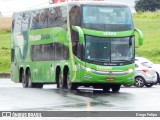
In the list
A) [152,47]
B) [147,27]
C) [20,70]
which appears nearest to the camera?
[20,70]

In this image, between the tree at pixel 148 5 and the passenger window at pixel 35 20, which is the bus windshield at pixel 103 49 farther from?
the tree at pixel 148 5

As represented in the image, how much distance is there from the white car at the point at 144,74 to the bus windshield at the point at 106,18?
8.13 meters

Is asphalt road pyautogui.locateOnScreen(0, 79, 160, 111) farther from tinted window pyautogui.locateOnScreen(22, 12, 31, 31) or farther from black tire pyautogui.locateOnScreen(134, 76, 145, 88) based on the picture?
black tire pyautogui.locateOnScreen(134, 76, 145, 88)

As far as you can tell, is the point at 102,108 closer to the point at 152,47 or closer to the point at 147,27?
the point at 152,47

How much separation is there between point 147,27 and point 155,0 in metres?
44.8

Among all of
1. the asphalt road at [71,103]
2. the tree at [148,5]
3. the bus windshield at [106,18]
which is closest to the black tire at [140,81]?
the bus windshield at [106,18]

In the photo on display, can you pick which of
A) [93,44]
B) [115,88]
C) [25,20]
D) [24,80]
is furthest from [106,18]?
[24,80]

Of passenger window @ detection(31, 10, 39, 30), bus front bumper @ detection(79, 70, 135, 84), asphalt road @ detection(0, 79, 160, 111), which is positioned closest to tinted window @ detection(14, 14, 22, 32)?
passenger window @ detection(31, 10, 39, 30)

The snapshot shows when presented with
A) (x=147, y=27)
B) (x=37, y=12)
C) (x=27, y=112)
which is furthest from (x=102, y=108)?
(x=147, y=27)

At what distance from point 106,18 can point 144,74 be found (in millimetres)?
8722

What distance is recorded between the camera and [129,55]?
31.3 m

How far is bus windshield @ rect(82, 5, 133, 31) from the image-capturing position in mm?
30984

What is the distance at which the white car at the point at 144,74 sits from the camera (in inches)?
1543

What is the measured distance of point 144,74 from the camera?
39250 mm
